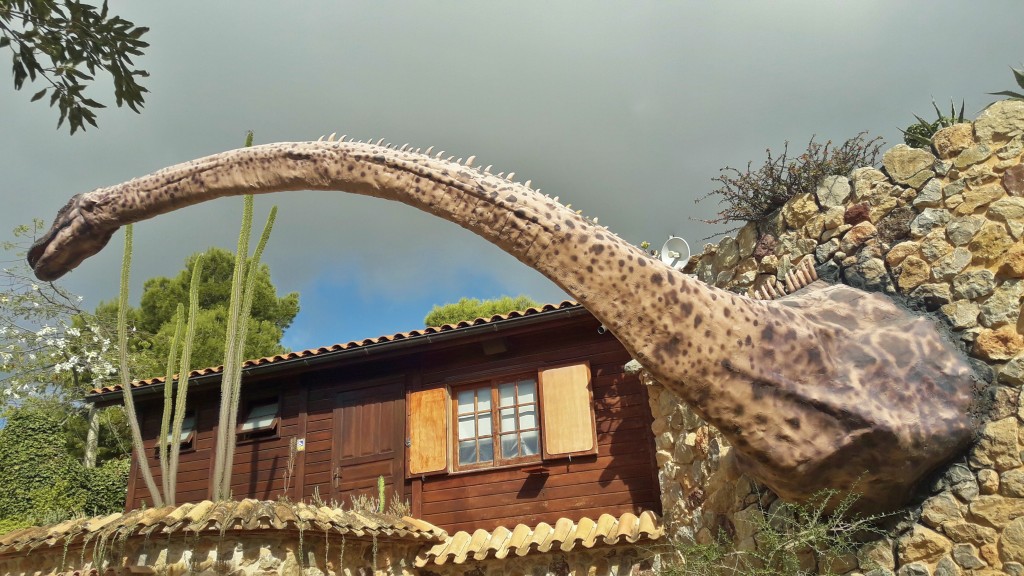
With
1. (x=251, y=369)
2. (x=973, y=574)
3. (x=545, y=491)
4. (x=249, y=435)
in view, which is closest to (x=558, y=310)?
(x=545, y=491)

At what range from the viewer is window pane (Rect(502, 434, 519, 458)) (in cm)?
870

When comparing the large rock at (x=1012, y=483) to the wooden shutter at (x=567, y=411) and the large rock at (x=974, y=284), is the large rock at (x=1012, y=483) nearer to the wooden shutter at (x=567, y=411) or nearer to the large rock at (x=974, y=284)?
the large rock at (x=974, y=284)

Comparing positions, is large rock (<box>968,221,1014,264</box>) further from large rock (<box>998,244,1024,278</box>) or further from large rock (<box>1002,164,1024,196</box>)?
large rock (<box>1002,164,1024,196</box>)

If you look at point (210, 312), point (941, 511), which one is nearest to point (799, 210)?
point (941, 511)

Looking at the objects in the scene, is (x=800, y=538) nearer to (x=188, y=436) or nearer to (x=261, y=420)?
(x=261, y=420)

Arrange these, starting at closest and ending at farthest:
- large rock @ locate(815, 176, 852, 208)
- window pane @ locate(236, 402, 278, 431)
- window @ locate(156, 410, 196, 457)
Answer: large rock @ locate(815, 176, 852, 208), window pane @ locate(236, 402, 278, 431), window @ locate(156, 410, 196, 457)

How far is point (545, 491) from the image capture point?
8375 millimetres

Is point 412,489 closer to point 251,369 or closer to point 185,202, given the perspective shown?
point 251,369

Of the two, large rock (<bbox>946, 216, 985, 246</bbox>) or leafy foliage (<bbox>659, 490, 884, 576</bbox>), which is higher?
large rock (<bbox>946, 216, 985, 246</bbox>)

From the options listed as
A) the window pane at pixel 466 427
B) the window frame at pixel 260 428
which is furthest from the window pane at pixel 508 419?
the window frame at pixel 260 428

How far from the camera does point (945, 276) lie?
3971 mm

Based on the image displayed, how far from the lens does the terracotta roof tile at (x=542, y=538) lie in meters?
7.23

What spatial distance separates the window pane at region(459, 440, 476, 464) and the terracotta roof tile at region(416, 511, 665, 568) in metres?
0.85

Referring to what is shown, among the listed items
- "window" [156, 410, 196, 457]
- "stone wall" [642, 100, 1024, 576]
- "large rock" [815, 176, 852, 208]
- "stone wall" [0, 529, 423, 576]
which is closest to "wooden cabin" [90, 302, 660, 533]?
"window" [156, 410, 196, 457]
